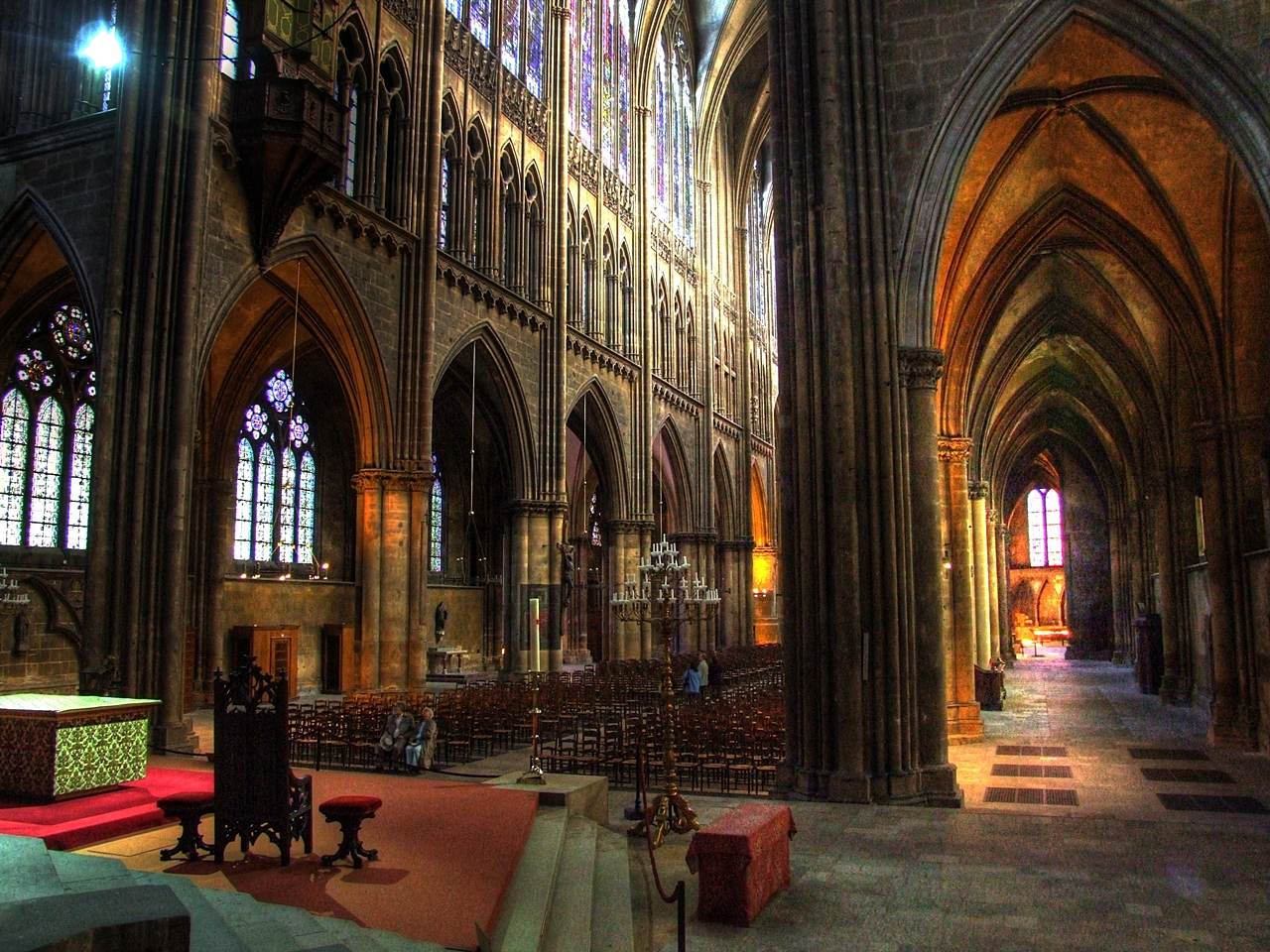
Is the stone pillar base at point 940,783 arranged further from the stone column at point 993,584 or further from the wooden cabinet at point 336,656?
the stone column at point 993,584

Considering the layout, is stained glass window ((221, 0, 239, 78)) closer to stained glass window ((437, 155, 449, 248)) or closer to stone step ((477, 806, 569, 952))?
stained glass window ((437, 155, 449, 248))

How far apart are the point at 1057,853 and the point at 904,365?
19.8 ft

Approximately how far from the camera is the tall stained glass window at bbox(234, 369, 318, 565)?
938 inches

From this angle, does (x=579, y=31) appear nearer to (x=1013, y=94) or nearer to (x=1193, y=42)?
(x=1013, y=94)

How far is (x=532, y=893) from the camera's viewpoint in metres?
6.14

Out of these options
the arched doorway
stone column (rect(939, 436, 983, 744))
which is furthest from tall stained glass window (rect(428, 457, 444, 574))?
stone column (rect(939, 436, 983, 744))

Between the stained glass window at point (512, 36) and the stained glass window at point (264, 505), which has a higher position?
the stained glass window at point (512, 36)

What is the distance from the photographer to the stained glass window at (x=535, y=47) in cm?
2605

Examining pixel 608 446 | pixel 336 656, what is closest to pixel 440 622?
pixel 336 656

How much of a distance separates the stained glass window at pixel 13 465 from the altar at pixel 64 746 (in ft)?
39.4

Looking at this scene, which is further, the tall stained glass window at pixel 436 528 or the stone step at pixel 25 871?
the tall stained glass window at pixel 436 528

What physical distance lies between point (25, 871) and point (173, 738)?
9.38 m

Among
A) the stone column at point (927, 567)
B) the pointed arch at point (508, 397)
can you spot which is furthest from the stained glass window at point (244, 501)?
the stone column at point (927, 567)

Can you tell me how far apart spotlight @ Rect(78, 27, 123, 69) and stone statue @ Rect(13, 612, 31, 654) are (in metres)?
9.93
